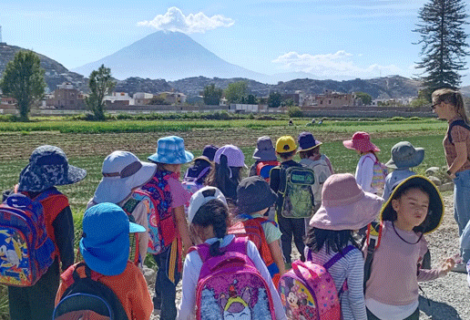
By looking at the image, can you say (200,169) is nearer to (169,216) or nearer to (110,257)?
(169,216)

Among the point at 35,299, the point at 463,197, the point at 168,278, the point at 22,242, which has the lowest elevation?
the point at 168,278

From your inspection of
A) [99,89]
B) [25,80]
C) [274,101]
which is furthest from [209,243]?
[274,101]

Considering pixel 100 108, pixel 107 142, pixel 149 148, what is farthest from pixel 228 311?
pixel 100 108

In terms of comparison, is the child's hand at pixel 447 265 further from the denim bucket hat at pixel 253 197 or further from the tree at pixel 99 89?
the tree at pixel 99 89

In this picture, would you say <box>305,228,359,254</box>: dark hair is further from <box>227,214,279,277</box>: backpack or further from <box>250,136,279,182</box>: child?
<box>250,136,279,182</box>: child

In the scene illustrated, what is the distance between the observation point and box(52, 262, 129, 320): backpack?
7.98 feet

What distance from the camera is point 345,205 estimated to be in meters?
3.07

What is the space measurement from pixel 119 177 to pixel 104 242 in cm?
138

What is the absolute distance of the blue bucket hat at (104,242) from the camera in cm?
256

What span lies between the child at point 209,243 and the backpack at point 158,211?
1.32 metres

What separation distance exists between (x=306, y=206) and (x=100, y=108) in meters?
→ 68.8

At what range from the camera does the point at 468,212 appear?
224 inches

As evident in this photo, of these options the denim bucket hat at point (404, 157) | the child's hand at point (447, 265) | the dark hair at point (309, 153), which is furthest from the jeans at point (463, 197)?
the child's hand at point (447, 265)

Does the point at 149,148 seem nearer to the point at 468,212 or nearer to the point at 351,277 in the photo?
the point at 468,212
